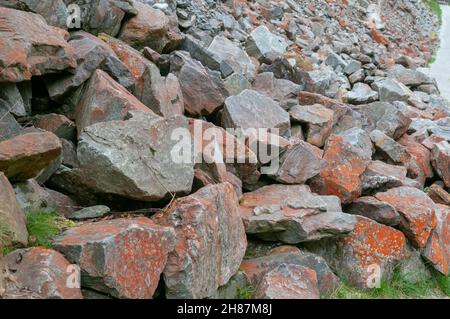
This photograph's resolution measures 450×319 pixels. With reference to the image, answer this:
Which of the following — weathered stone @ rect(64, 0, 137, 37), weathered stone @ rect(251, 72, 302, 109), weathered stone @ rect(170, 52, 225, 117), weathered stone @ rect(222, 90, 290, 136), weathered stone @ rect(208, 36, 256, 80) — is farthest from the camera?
weathered stone @ rect(208, 36, 256, 80)

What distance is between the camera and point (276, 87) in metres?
9.80

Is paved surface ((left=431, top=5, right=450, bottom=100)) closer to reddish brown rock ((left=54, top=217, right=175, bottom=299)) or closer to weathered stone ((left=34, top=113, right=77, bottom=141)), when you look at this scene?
weathered stone ((left=34, top=113, right=77, bottom=141))

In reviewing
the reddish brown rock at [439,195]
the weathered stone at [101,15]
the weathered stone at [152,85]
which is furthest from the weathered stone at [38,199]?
the reddish brown rock at [439,195]

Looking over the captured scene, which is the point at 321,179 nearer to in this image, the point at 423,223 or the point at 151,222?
the point at 423,223

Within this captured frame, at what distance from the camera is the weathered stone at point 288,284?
16.9 ft

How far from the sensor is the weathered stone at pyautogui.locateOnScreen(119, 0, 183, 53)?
28.9 ft

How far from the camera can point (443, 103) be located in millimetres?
14648

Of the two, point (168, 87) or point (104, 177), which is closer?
point (104, 177)

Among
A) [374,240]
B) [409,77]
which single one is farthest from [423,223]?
[409,77]

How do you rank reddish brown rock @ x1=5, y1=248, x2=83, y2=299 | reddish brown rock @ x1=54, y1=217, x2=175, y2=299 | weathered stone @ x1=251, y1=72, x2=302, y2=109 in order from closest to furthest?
reddish brown rock @ x1=5, y1=248, x2=83, y2=299 < reddish brown rock @ x1=54, y1=217, x2=175, y2=299 < weathered stone @ x1=251, y1=72, x2=302, y2=109

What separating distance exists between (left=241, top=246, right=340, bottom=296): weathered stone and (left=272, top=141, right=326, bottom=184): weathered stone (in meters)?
1.20

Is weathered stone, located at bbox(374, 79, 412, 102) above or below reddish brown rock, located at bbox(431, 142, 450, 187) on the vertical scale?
below

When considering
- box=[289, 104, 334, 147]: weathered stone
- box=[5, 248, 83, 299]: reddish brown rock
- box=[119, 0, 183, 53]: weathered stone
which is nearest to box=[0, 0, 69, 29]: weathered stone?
box=[119, 0, 183, 53]: weathered stone
